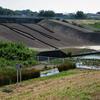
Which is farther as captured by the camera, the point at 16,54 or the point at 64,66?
the point at 16,54

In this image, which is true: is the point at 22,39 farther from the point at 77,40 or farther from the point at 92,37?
the point at 92,37

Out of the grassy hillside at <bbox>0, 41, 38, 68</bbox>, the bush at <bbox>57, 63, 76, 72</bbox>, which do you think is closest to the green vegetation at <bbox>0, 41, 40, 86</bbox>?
the grassy hillside at <bbox>0, 41, 38, 68</bbox>

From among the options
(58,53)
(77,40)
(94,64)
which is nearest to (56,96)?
(94,64)

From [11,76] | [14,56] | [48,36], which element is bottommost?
[48,36]

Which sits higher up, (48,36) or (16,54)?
(16,54)

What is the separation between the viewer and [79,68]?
86.4 feet

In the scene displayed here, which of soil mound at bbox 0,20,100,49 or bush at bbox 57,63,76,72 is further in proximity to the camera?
soil mound at bbox 0,20,100,49

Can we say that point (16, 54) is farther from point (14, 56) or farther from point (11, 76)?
point (11, 76)

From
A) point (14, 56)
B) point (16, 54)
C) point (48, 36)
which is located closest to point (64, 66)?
point (14, 56)

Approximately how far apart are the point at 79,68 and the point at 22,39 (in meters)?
28.8

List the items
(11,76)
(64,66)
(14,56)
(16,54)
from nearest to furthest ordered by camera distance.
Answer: (11,76) < (64,66) < (14,56) < (16,54)

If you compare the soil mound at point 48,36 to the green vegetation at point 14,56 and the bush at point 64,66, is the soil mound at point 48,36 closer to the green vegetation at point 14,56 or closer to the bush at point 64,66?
the green vegetation at point 14,56

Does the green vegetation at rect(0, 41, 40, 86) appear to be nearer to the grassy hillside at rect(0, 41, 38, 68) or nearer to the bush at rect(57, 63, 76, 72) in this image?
the grassy hillside at rect(0, 41, 38, 68)

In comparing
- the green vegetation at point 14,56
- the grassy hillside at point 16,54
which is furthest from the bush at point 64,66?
the grassy hillside at point 16,54
